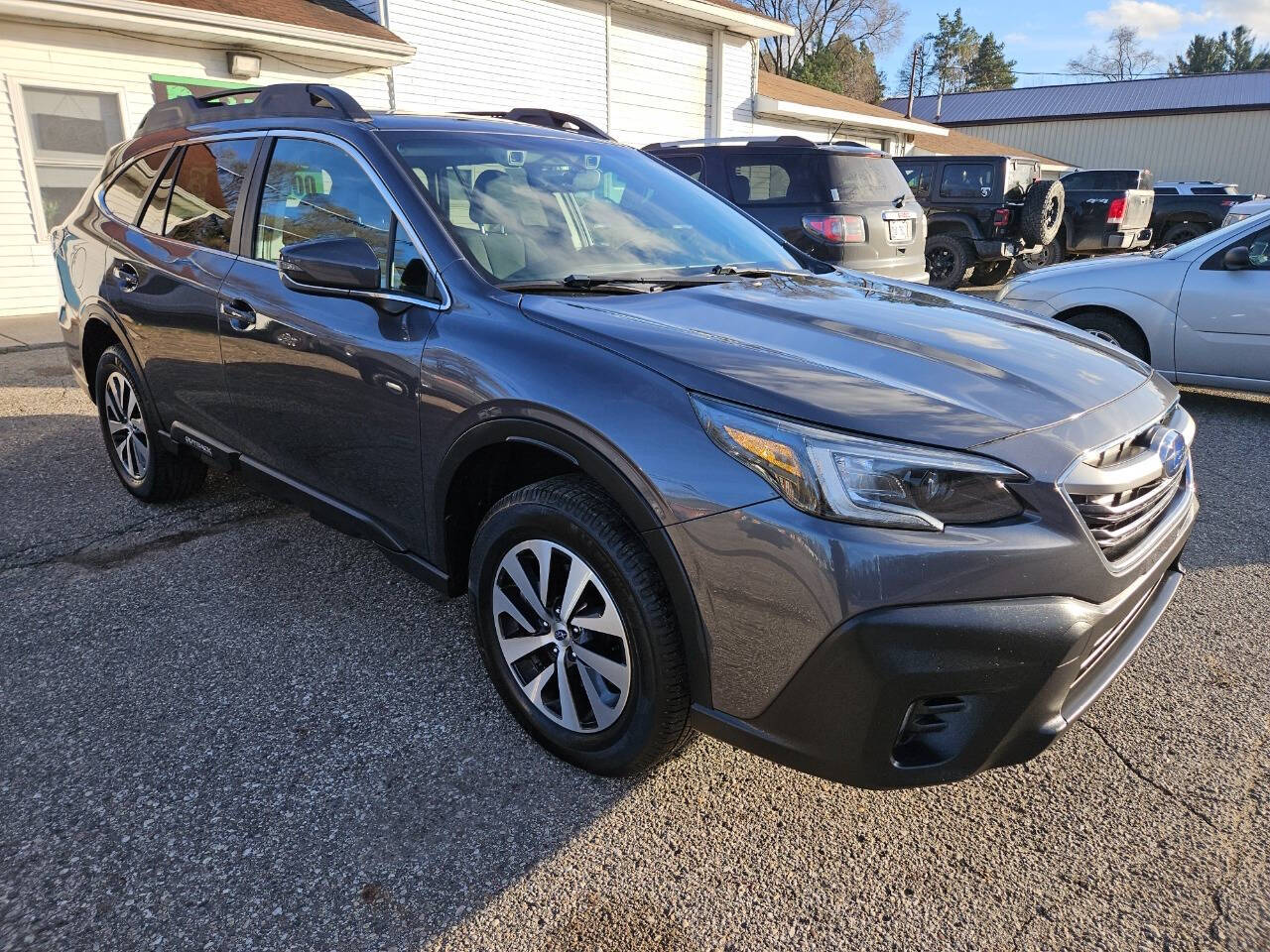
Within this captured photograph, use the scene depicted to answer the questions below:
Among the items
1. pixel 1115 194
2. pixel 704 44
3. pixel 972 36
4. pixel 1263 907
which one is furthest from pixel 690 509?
pixel 972 36

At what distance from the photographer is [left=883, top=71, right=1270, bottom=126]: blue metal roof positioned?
40219 mm

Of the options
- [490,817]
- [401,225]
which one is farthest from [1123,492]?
[401,225]

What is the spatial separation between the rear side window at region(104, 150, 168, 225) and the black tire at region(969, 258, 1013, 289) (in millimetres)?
11243

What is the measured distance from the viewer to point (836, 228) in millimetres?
7613

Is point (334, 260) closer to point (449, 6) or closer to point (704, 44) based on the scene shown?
point (449, 6)

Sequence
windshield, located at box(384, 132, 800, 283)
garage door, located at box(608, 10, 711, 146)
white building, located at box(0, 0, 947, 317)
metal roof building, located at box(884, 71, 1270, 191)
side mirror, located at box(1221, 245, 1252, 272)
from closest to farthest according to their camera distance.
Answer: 1. windshield, located at box(384, 132, 800, 283)
2. side mirror, located at box(1221, 245, 1252, 272)
3. white building, located at box(0, 0, 947, 317)
4. garage door, located at box(608, 10, 711, 146)
5. metal roof building, located at box(884, 71, 1270, 191)

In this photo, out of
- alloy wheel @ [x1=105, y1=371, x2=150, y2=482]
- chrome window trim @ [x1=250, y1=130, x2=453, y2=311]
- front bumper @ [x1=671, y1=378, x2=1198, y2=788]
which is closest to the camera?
front bumper @ [x1=671, y1=378, x2=1198, y2=788]

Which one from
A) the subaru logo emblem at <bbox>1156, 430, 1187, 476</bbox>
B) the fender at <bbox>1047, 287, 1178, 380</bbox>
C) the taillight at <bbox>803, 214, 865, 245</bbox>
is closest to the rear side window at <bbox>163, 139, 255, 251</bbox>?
the subaru logo emblem at <bbox>1156, 430, 1187, 476</bbox>

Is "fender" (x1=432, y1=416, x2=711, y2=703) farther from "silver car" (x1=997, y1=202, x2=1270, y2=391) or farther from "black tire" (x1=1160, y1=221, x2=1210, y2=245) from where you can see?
"black tire" (x1=1160, y1=221, x2=1210, y2=245)

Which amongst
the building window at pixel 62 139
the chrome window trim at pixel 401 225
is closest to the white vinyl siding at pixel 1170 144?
the building window at pixel 62 139

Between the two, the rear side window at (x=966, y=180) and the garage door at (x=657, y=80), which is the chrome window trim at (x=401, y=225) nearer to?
the rear side window at (x=966, y=180)

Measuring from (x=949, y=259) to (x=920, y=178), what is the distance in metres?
1.44

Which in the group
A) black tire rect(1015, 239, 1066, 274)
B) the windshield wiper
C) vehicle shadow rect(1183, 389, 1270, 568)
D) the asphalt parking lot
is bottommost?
the asphalt parking lot

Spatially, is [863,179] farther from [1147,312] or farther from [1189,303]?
[1189,303]
